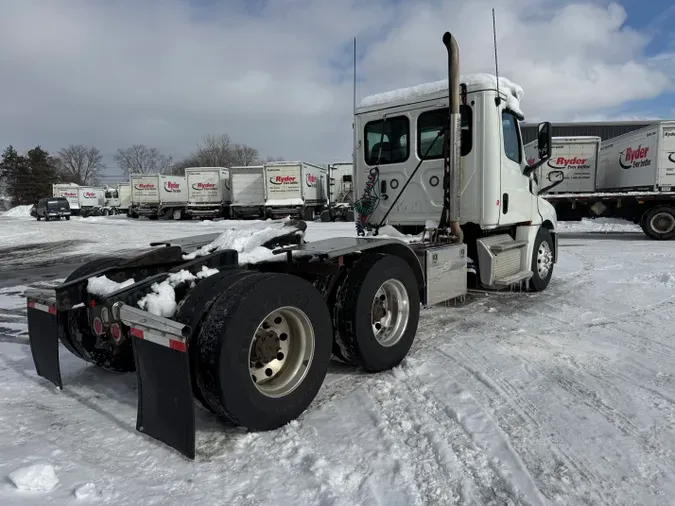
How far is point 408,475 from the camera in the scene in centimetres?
260

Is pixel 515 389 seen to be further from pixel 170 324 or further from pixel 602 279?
pixel 602 279

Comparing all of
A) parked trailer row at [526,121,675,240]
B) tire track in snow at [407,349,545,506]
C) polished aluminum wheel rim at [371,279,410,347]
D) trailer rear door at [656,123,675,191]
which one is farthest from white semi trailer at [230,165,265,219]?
tire track in snow at [407,349,545,506]

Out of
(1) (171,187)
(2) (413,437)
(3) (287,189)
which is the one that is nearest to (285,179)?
(3) (287,189)

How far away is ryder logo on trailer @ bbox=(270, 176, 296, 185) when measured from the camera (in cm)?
3091

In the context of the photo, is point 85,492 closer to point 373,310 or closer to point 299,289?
point 299,289

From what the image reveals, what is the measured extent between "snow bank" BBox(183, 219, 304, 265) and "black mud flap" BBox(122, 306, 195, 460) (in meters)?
1.10

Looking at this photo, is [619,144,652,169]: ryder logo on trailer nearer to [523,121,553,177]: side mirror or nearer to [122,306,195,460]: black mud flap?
[523,121,553,177]: side mirror

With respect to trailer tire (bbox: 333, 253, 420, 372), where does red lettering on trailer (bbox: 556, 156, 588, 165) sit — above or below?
above

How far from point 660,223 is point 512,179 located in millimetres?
12643

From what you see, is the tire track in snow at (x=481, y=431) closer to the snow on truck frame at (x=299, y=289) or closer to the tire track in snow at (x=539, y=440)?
the tire track in snow at (x=539, y=440)

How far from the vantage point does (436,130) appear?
6070 mm

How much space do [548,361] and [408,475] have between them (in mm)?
2342

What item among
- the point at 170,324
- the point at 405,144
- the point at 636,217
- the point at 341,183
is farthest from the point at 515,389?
the point at 341,183

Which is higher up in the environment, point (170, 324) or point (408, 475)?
point (170, 324)
